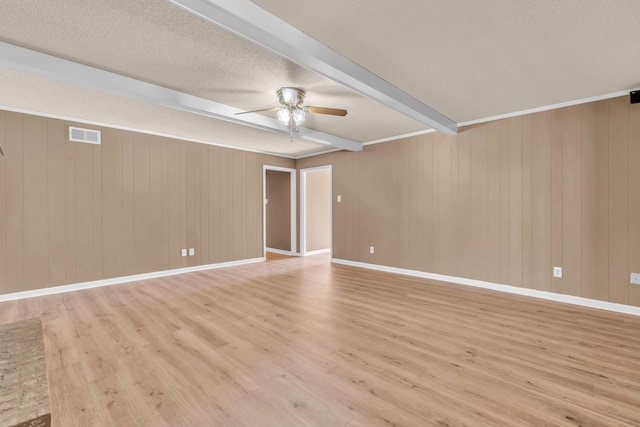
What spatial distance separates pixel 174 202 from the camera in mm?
5172

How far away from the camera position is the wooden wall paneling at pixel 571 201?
3486mm

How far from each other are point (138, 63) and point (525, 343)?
14.1 feet

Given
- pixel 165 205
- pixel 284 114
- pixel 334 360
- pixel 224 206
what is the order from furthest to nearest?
pixel 224 206
pixel 165 205
pixel 284 114
pixel 334 360

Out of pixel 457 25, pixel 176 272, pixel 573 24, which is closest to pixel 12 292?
pixel 176 272

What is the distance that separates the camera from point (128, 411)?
1.63 meters

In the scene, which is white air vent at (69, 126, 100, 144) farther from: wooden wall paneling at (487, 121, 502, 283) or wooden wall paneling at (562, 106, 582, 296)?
wooden wall paneling at (562, 106, 582, 296)

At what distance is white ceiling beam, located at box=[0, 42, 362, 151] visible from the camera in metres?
2.37

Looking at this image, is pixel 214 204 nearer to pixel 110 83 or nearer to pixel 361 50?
pixel 110 83

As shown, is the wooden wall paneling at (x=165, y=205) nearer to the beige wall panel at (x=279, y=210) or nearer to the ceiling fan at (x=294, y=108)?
the ceiling fan at (x=294, y=108)

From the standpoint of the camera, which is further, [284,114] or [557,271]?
[557,271]

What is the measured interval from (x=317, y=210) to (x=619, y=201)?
18.4ft

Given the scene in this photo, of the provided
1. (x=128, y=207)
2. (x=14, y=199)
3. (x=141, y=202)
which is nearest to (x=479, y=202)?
(x=141, y=202)

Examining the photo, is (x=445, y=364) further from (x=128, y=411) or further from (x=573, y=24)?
(x=573, y=24)

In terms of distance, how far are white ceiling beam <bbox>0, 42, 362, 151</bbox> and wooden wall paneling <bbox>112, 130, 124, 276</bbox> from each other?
2005mm
